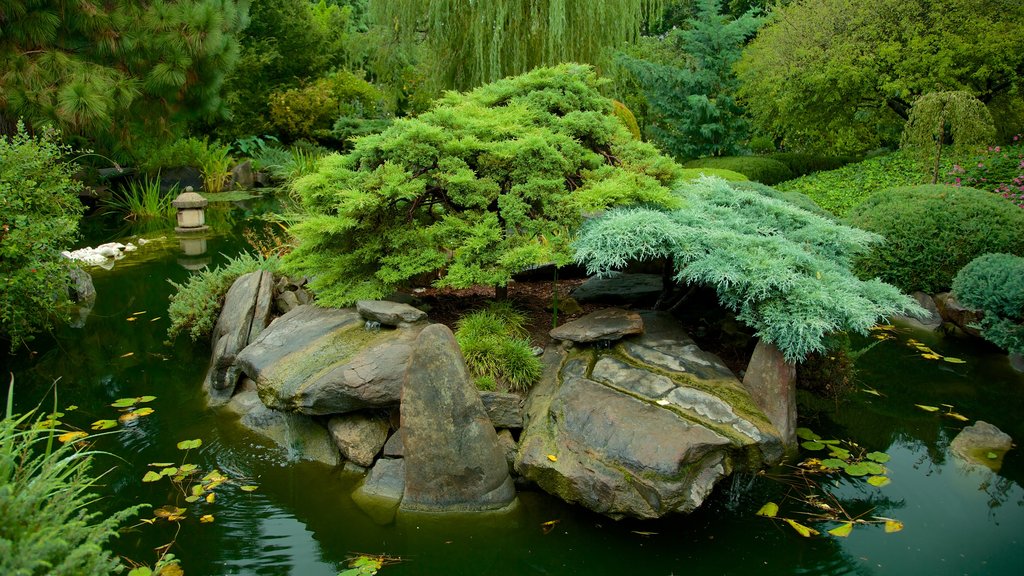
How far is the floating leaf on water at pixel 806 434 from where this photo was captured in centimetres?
455

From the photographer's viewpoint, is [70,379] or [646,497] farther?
[70,379]

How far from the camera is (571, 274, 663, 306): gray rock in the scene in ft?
18.1

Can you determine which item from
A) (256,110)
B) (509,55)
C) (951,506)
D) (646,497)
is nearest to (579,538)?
(646,497)

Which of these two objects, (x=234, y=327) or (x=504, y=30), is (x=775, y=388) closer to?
(x=234, y=327)

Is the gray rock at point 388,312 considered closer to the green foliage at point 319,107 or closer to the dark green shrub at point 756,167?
the dark green shrub at point 756,167

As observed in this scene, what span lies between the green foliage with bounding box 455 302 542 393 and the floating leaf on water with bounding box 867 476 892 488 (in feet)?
6.77

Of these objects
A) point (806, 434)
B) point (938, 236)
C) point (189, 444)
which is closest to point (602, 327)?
point (806, 434)

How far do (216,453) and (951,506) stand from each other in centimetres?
439

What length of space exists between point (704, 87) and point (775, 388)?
1217 cm

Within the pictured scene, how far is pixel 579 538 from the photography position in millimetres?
3559

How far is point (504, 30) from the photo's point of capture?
1059 centimetres

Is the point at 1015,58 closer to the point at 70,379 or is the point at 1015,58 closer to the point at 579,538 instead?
the point at 579,538

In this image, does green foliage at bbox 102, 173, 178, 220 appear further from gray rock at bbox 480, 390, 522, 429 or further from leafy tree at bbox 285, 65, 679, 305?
gray rock at bbox 480, 390, 522, 429

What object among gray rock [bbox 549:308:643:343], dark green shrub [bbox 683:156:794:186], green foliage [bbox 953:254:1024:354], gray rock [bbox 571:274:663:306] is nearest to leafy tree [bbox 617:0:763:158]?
dark green shrub [bbox 683:156:794:186]
